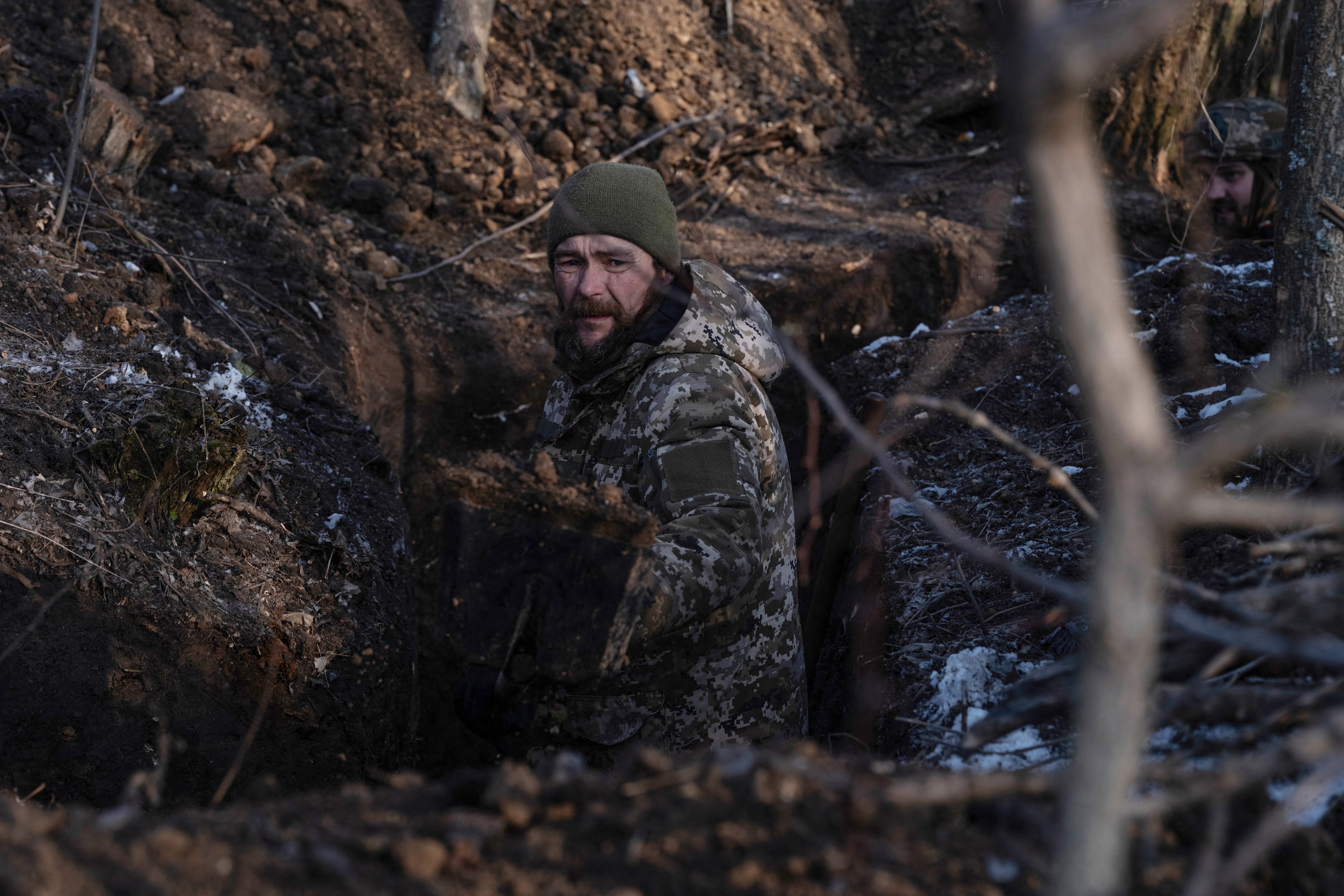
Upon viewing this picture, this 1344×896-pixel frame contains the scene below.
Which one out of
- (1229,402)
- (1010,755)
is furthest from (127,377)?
(1229,402)

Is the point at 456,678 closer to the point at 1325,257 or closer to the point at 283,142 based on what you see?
the point at 1325,257

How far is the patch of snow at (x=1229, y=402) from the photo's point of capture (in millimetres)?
3186

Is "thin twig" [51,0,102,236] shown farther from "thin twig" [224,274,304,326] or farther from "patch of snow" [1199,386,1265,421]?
"patch of snow" [1199,386,1265,421]

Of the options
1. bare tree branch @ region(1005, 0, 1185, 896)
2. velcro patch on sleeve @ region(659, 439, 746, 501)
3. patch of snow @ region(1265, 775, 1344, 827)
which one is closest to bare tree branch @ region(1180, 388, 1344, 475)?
bare tree branch @ region(1005, 0, 1185, 896)

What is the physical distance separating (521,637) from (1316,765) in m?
1.41

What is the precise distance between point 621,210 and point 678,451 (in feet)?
3.16

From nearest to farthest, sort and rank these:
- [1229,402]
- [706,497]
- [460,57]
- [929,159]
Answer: [706,497] < [1229,402] < [460,57] < [929,159]

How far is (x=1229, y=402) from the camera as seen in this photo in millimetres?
3312

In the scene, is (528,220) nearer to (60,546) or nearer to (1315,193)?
(60,546)

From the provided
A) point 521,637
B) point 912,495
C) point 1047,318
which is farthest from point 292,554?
point 1047,318

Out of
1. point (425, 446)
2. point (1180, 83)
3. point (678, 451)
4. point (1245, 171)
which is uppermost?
point (1180, 83)

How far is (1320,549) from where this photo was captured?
1353 mm

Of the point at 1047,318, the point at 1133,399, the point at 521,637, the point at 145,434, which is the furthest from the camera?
the point at 1047,318

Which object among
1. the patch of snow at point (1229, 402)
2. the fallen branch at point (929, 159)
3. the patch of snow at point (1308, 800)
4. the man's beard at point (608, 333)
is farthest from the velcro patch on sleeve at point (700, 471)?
the fallen branch at point (929, 159)
